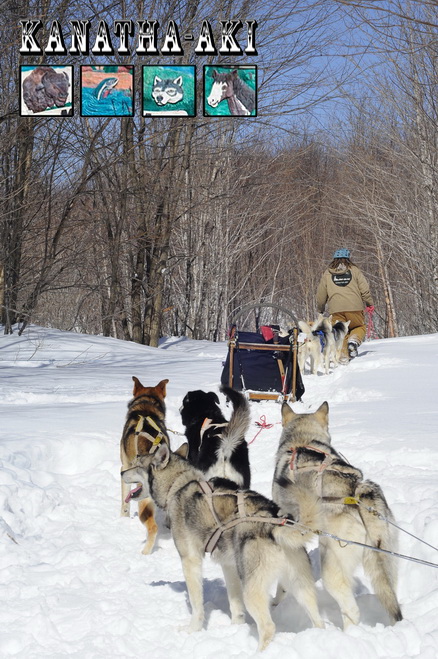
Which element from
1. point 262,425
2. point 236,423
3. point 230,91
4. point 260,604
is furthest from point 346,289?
point 260,604

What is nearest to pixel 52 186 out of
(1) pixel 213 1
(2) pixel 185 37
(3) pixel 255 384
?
(2) pixel 185 37

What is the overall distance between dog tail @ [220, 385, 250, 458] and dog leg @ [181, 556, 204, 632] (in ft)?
3.33

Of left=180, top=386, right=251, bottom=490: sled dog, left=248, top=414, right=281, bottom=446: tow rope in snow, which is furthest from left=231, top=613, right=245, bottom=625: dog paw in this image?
left=248, top=414, right=281, bottom=446: tow rope in snow

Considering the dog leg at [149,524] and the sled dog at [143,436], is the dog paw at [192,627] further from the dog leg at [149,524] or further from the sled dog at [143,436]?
the dog leg at [149,524]

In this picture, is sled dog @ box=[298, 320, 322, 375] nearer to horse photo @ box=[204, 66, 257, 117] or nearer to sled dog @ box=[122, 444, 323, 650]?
horse photo @ box=[204, 66, 257, 117]

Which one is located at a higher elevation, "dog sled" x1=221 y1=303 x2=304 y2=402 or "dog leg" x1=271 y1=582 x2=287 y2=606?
"dog sled" x1=221 y1=303 x2=304 y2=402

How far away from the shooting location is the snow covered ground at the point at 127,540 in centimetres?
318

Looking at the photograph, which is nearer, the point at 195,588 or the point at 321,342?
the point at 195,588

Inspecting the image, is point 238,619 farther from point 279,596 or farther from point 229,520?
point 229,520

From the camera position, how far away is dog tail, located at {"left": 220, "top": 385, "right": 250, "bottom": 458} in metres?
4.30

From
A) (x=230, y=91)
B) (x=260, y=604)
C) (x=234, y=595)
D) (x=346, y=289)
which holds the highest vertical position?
(x=230, y=91)

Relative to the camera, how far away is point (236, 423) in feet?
14.3

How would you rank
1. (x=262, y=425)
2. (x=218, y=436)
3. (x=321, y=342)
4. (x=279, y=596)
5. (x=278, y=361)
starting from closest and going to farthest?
(x=279, y=596)
(x=218, y=436)
(x=262, y=425)
(x=278, y=361)
(x=321, y=342)

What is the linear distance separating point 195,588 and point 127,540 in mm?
1291
